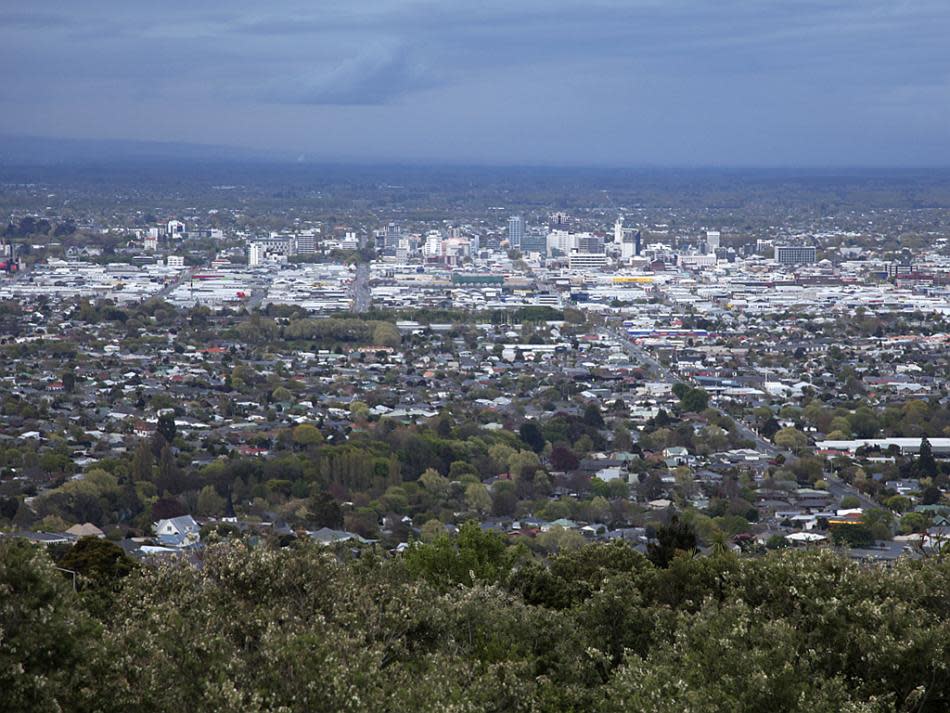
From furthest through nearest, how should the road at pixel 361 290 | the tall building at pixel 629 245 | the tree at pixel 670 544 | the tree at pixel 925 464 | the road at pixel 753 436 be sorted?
the tall building at pixel 629 245
the road at pixel 361 290
the tree at pixel 925 464
the road at pixel 753 436
the tree at pixel 670 544

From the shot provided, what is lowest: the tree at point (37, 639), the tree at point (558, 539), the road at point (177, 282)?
the road at point (177, 282)

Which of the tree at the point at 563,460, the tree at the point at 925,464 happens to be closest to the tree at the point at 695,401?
the tree at the point at 563,460

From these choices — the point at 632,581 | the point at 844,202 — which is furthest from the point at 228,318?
the point at 844,202

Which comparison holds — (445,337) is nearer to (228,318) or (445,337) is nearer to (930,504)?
(228,318)

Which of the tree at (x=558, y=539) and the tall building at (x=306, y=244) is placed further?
the tall building at (x=306, y=244)

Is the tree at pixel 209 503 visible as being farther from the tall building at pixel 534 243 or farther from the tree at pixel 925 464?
the tall building at pixel 534 243

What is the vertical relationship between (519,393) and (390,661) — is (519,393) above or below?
below

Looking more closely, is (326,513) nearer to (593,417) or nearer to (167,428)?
(167,428)
